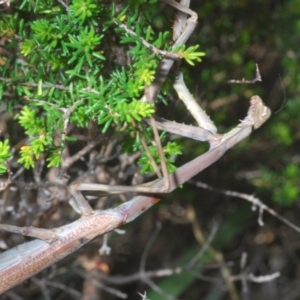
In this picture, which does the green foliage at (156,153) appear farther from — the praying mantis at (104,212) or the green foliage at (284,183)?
the green foliage at (284,183)

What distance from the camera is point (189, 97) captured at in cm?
75

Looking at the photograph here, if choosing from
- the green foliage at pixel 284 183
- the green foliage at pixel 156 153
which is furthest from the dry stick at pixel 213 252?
the green foliage at pixel 156 153

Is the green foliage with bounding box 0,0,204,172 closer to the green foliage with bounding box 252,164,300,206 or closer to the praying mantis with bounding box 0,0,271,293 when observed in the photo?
the praying mantis with bounding box 0,0,271,293

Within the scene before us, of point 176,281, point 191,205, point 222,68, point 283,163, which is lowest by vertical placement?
point 176,281

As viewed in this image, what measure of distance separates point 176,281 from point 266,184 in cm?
45

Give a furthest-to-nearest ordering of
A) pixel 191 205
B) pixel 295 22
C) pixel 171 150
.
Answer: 1. pixel 191 205
2. pixel 295 22
3. pixel 171 150

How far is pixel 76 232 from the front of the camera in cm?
79

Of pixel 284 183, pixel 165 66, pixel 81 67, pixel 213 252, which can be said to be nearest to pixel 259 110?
pixel 165 66

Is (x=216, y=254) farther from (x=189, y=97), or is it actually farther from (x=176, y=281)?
(x=189, y=97)

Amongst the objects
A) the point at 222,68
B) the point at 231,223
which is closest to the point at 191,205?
the point at 231,223

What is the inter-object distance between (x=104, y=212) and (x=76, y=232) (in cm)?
6

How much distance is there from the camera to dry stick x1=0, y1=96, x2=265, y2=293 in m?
0.78

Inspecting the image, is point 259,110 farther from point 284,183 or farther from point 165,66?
point 284,183

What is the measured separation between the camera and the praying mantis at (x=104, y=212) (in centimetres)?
76
